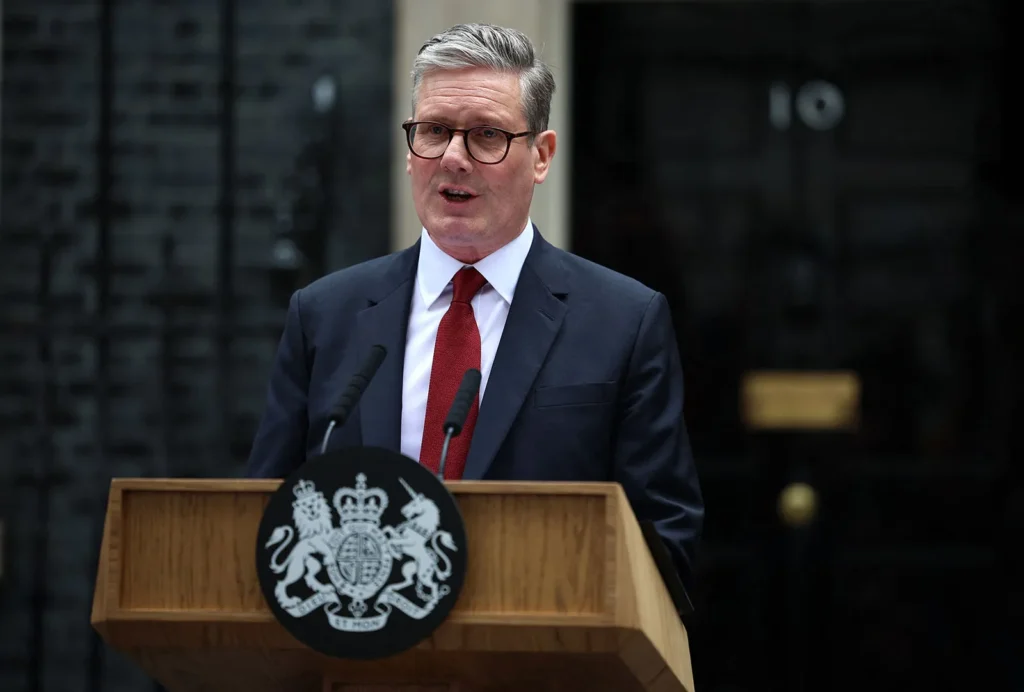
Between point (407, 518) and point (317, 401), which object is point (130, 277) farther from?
point (407, 518)

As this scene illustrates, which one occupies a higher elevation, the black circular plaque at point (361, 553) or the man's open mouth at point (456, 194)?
the man's open mouth at point (456, 194)

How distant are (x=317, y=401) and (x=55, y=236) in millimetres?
3425

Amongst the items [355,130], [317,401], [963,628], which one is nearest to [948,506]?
[963,628]

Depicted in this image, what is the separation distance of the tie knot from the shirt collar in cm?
1

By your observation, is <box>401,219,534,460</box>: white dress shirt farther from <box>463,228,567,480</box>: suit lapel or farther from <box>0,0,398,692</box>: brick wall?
<box>0,0,398,692</box>: brick wall

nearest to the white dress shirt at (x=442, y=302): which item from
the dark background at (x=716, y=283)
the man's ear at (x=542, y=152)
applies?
the man's ear at (x=542, y=152)

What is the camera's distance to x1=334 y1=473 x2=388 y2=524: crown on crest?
2246 millimetres

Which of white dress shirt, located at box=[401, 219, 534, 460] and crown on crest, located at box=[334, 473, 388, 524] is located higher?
white dress shirt, located at box=[401, 219, 534, 460]

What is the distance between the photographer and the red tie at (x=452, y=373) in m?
2.84

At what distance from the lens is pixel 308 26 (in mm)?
6059

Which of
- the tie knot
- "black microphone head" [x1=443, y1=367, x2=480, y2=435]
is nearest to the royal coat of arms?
"black microphone head" [x1=443, y1=367, x2=480, y2=435]

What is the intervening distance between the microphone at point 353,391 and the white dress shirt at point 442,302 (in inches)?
12.6

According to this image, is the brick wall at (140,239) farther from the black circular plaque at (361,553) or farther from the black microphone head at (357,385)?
the black circular plaque at (361,553)

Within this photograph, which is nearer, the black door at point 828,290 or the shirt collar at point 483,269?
the shirt collar at point 483,269
